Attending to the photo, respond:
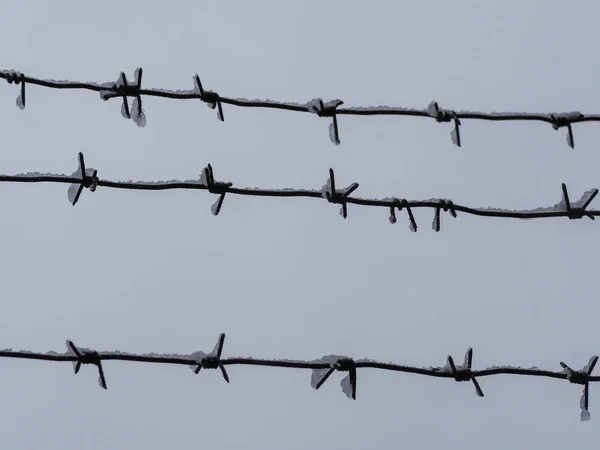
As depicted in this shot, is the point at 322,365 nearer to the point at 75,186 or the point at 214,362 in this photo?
the point at 214,362

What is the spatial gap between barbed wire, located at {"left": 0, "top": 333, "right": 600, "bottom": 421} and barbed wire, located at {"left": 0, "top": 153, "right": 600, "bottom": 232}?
325 millimetres

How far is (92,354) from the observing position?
7.77 feet

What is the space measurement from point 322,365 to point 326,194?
0.39m

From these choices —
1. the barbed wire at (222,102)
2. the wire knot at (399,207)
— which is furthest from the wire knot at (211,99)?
the wire knot at (399,207)

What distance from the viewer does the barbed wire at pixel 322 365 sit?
2357 mm

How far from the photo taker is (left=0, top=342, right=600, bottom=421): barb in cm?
236

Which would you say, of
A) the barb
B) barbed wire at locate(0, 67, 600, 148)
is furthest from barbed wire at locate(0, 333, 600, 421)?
barbed wire at locate(0, 67, 600, 148)

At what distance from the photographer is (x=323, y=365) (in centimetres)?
251

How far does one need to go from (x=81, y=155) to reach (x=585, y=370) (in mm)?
1273

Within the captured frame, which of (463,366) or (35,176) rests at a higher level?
(35,176)

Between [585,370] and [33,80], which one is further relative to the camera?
[585,370]

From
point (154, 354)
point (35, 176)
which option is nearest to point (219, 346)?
point (154, 354)

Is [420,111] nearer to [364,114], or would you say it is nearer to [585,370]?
[364,114]

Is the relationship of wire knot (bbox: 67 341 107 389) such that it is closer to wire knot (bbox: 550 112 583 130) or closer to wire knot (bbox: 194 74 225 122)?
wire knot (bbox: 194 74 225 122)
